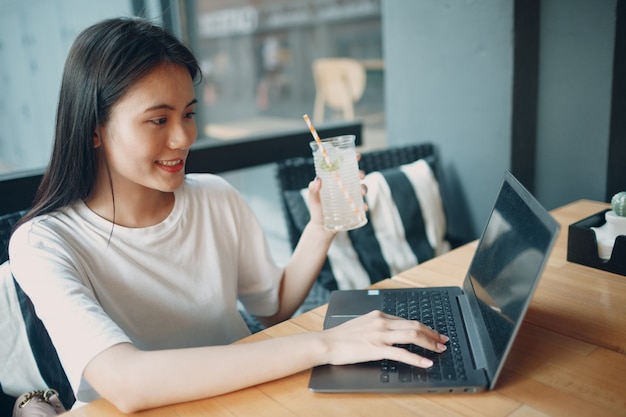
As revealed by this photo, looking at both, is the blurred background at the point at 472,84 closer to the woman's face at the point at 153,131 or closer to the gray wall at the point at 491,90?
the gray wall at the point at 491,90

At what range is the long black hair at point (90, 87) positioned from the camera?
1.04m

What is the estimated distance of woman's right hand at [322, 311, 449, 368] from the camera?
85 cm

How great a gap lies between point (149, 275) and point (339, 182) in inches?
17.2

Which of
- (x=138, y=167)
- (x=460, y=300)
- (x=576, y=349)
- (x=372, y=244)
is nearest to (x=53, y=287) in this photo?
(x=138, y=167)

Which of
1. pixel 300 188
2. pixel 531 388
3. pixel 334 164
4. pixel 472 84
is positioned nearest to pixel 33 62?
pixel 300 188

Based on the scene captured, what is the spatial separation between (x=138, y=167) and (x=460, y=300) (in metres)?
0.67

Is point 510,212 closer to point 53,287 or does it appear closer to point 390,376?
point 390,376

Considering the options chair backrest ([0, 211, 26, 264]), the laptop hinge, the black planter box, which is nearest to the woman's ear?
chair backrest ([0, 211, 26, 264])

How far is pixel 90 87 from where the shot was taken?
1040 mm

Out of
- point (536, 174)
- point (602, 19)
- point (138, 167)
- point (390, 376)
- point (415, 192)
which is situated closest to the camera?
point (390, 376)

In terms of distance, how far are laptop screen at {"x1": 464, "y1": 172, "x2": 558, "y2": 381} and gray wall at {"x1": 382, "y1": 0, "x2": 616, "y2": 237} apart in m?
1.09

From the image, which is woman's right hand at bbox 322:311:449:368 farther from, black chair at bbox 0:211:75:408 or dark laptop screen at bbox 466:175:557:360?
black chair at bbox 0:211:75:408

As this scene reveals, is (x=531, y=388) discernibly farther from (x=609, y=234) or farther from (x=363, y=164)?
(x=363, y=164)

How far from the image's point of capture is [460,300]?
3.63 feet
